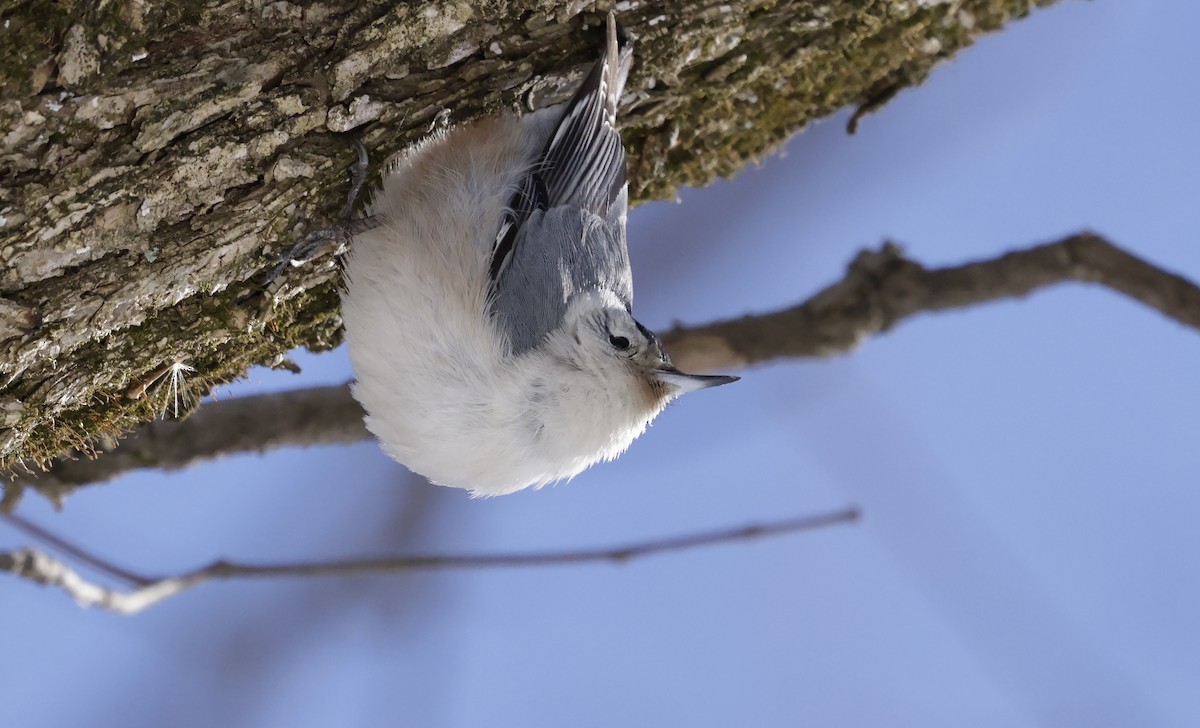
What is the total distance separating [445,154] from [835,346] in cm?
120

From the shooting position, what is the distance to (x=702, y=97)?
2.28m

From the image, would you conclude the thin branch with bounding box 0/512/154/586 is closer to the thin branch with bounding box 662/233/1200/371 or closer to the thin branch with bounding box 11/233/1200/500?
the thin branch with bounding box 11/233/1200/500

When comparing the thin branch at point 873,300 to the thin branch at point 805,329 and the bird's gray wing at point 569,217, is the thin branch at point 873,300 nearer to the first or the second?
the thin branch at point 805,329

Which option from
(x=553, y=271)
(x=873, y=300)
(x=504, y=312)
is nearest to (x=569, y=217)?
(x=553, y=271)

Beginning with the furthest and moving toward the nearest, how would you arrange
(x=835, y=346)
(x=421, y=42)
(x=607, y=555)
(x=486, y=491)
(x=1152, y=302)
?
1. (x=835, y=346)
2. (x=1152, y=302)
3. (x=607, y=555)
4. (x=486, y=491)
5. (x=421, y=42)

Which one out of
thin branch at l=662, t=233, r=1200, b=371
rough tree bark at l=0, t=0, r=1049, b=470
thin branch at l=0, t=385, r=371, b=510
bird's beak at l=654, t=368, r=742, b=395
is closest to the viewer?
rough tree bark at l=0, t=0, r=1049, b=470

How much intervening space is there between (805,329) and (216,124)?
5.25 feet

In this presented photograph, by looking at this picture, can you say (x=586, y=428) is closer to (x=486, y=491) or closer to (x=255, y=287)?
(x=486, y=491)

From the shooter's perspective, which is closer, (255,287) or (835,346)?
(255,287)

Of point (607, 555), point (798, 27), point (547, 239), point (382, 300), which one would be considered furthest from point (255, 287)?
point (798, 27)

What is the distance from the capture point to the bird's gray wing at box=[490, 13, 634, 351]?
1.95m

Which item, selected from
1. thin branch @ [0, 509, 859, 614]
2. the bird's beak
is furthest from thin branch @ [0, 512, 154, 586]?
the bird's beak

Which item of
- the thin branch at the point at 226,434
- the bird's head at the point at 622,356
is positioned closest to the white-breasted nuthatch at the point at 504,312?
the bird's head at the point at 622,356

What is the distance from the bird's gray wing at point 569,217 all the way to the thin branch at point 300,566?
1.77 feet
